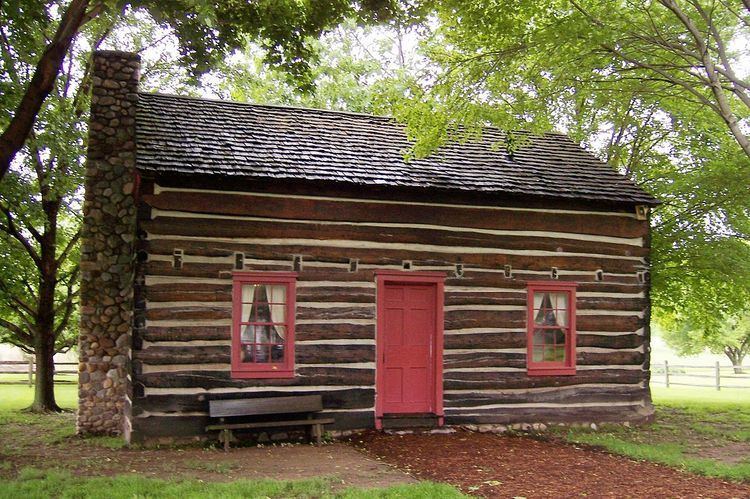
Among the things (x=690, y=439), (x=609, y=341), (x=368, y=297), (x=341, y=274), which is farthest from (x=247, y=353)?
(x=690, y=439)

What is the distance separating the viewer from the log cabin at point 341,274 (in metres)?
11.0

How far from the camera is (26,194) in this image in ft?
47.9

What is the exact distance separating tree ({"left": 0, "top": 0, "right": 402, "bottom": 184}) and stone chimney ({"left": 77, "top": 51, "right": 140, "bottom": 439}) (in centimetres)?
151

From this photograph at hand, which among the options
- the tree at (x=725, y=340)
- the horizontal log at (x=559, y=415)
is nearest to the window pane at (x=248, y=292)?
the horizontal log at (x=559, y=415)

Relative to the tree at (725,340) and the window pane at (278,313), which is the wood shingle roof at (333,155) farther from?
the tree at (725,340)

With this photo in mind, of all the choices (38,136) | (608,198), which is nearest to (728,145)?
(608,198)

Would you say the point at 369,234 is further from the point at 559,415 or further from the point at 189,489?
the point at 189,489

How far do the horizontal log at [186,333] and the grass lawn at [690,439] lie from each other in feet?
18.6

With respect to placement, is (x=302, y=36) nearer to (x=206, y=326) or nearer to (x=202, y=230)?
(x=202, y=230)

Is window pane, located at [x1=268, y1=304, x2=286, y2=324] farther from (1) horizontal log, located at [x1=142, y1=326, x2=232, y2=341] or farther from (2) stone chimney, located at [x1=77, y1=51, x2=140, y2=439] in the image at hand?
(2) stone chimney, located at [x1=77, y1=51, x2=140, y2=439]

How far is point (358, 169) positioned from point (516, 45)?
3.13 metres

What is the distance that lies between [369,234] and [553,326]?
368 cm

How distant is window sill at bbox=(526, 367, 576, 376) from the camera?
12766 mm

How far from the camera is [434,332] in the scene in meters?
12.3
